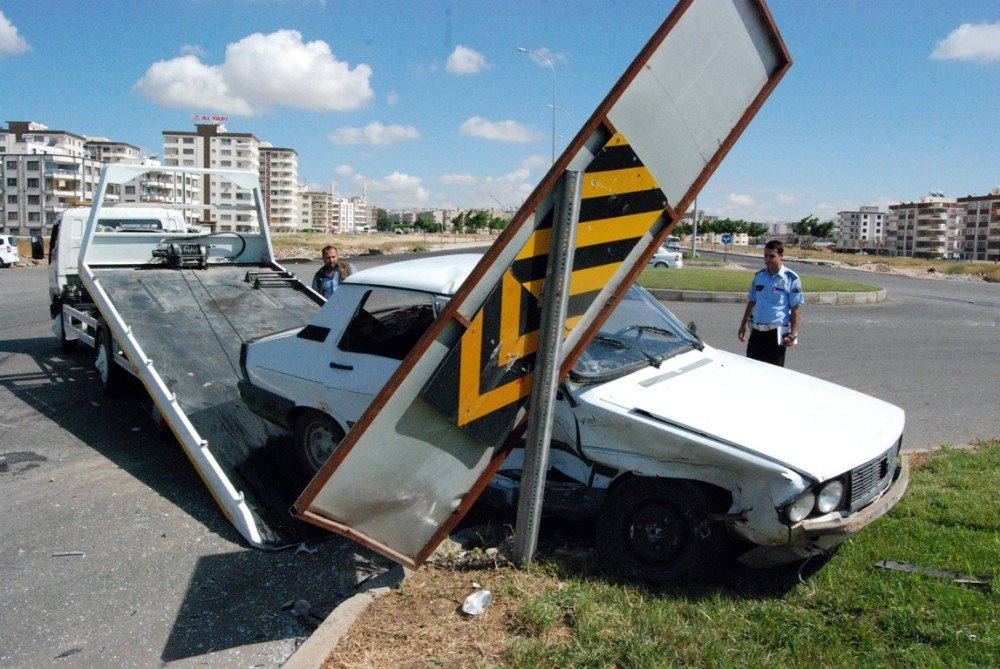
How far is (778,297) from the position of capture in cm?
693

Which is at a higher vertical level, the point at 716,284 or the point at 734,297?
the point at 716,284

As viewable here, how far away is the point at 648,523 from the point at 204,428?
359 cm

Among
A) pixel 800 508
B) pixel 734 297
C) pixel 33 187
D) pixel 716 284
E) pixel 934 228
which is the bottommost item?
pixel 800 508

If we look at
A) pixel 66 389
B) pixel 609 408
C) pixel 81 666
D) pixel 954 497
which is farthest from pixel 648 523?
pixel 66 389

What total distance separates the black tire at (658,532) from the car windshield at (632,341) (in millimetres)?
691

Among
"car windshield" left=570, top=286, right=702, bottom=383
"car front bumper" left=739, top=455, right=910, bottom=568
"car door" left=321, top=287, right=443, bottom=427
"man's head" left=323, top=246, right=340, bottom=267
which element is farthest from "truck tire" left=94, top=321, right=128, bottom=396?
"car front bumper" left=739, top=455, right=910, bottom=568

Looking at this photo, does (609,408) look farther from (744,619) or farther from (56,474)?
(56,474)

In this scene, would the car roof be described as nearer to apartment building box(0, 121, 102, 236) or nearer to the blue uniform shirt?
the blue uniform shirt

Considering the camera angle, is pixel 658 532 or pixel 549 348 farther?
pixel 658 532

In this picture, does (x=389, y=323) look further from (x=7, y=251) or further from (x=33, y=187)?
(x=33, y=187)

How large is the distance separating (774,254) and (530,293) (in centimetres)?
404

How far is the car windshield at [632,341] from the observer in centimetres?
434

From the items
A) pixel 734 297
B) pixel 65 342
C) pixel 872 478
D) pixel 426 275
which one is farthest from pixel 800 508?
pixel 734 297

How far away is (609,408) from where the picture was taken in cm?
394
